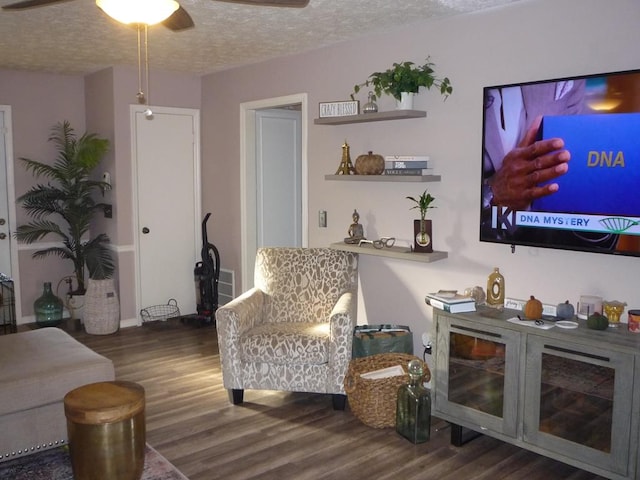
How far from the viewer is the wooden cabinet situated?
2.59m

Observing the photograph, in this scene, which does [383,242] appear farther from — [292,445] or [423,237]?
[292,445]

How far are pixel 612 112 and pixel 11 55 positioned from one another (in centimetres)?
442

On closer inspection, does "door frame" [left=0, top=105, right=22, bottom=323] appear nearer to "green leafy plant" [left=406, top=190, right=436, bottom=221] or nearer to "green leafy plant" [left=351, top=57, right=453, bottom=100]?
"green leafy plant" [left=351, top=57, right=453, bottom=100]

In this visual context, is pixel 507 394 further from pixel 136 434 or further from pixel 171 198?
pixel 171 198

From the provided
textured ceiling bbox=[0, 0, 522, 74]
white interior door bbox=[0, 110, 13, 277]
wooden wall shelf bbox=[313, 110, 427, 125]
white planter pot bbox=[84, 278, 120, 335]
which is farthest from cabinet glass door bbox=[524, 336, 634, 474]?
white interior door bbox=[0, 110, 13, 277]

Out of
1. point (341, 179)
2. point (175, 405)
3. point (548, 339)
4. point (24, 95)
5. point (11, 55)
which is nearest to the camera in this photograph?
point (548, 339)

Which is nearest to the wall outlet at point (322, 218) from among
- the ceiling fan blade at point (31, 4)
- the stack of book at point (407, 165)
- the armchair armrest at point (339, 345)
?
the stack of book at point (407, 165)

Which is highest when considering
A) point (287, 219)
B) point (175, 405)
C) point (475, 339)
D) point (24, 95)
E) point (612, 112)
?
point (24, 95)

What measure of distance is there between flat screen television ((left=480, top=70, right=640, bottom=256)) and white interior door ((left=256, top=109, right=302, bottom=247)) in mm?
2588

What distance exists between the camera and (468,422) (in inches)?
125

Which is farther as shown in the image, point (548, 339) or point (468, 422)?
point (468, 422)

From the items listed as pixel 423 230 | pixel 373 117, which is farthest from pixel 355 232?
pixel 373 117

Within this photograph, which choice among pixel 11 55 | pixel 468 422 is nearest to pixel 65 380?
pixel 468 422

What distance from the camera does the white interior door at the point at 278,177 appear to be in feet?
18.3
